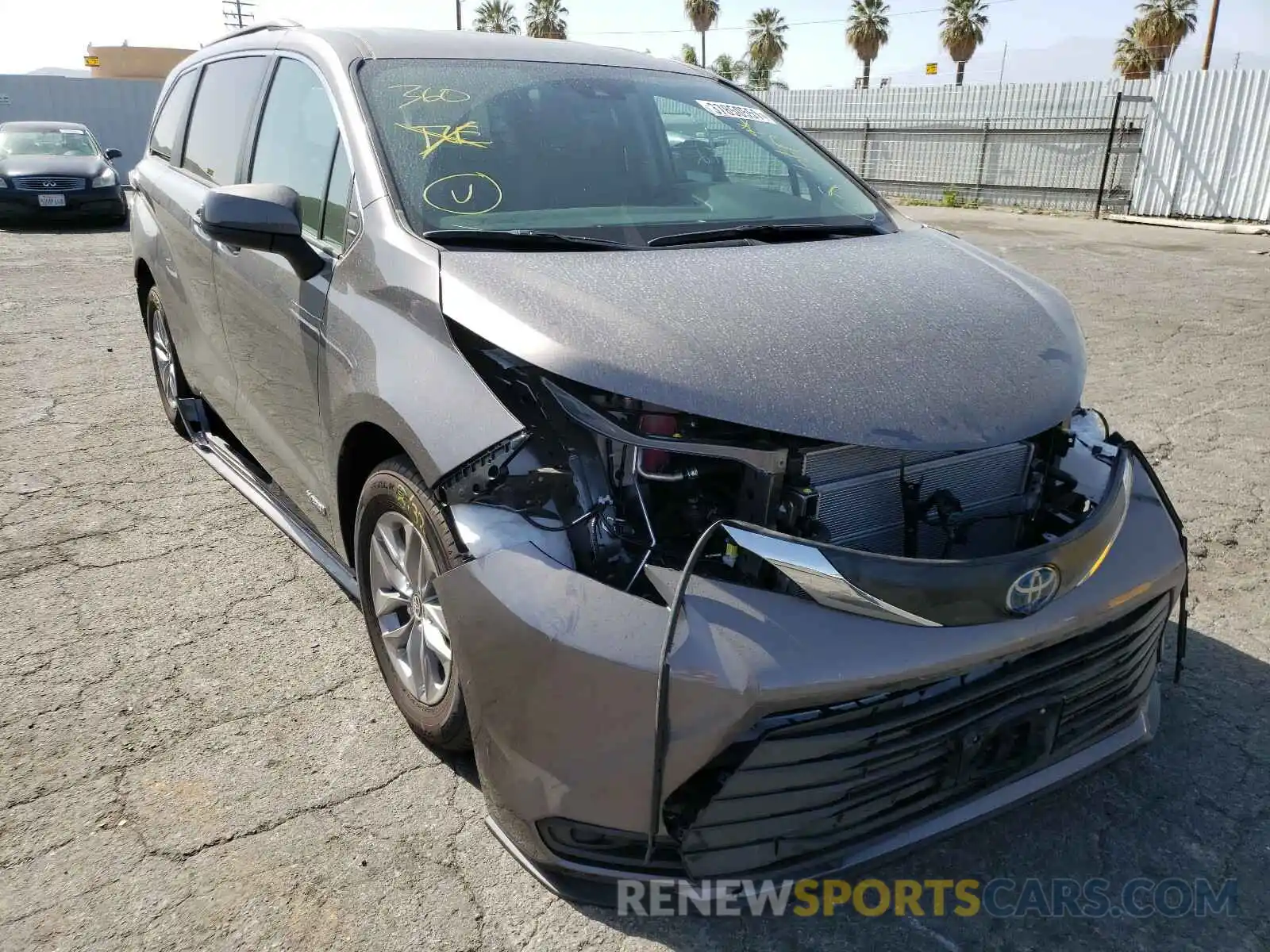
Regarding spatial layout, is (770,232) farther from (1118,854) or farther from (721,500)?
(1118,854)

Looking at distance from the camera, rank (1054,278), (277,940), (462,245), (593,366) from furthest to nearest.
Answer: (1054,278)
(462,245)
(277,940)
(593,366)

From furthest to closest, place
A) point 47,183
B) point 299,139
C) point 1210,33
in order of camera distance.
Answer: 1. point 1210,33
2. point 47,183
3. point 299,139

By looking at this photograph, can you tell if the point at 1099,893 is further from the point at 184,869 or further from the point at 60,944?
the point at 60,944

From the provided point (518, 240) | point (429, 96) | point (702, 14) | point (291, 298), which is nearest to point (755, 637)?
point (518, 240)

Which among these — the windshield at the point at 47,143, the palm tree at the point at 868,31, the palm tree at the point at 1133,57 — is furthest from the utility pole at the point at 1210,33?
the windshield at the point at 47,143

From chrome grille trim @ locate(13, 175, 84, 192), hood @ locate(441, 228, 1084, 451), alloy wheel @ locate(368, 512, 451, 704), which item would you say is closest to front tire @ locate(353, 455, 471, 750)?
alloy wheel @ locate(368, 512, 451, 704)

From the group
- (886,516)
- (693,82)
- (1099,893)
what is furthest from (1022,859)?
(693,82)

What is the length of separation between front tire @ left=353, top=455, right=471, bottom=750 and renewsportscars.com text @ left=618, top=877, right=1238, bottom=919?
0.67m

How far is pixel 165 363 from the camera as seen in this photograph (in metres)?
4.64

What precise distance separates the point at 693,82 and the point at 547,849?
273 cm

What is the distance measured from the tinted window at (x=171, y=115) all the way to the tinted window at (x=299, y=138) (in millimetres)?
1278

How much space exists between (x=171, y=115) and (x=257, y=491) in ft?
6.69

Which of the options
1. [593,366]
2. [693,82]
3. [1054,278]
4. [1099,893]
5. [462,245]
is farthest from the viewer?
[1054,278]

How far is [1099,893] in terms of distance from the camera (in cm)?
207
